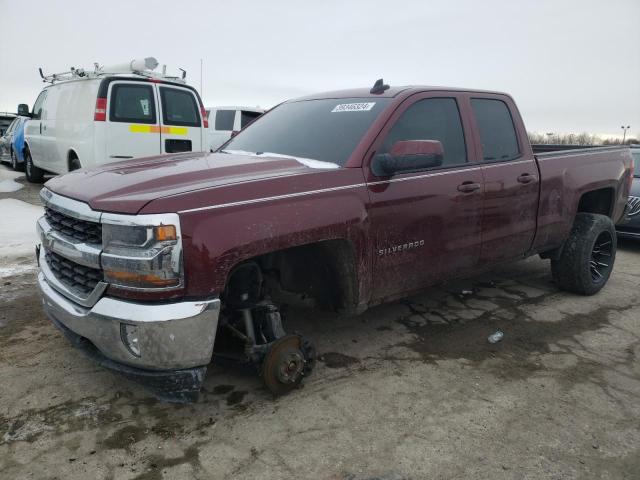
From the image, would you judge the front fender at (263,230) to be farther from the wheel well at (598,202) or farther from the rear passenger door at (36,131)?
the rear passenger door at (36,131)

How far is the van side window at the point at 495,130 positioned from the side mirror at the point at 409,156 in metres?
1.02

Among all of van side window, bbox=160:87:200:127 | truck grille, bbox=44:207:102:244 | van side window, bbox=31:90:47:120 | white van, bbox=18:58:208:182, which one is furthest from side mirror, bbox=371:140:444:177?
van side window, bbox=31:90:47:120

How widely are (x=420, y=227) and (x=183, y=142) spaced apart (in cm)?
623

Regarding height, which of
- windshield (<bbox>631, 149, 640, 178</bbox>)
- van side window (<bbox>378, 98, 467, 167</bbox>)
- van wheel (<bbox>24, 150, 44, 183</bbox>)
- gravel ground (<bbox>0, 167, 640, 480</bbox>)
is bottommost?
van wheel (<bbox>24, 150, 44, 183</bbox>)

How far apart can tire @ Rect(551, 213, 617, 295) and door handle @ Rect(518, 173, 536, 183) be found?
3.23ft

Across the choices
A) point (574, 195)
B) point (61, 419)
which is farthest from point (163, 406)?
point (574, 195)

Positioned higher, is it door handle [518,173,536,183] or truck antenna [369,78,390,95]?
truck antenna [369,78,390,95]

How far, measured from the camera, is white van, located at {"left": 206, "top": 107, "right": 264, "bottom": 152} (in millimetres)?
14344

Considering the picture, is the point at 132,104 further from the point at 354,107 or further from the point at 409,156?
the point at 409,156

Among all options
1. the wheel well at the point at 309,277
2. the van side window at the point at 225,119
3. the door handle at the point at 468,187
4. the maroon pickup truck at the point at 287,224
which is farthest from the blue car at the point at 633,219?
the van side window at the point at 225,119

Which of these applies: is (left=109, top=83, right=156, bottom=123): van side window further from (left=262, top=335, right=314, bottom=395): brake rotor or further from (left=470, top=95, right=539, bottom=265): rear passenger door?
(left=262, top=335, right=314, bottom=395): brake rotor

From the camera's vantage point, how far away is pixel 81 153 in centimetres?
837

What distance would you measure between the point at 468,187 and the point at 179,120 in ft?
20.1

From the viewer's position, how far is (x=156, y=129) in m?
8.32
